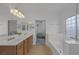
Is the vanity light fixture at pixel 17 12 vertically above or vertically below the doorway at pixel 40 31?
above

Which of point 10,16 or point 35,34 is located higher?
point 10,16

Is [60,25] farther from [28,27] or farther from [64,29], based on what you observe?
[28,27]

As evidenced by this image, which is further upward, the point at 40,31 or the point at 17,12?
the point at 17,12

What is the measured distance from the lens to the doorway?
142cm

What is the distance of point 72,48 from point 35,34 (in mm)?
418

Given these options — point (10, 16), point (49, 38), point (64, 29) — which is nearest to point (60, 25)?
point (64, 29)

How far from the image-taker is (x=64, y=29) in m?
1.41

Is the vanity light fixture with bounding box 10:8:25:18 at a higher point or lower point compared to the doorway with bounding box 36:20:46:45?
higher

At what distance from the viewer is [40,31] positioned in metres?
1.44

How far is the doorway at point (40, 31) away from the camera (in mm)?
1419
